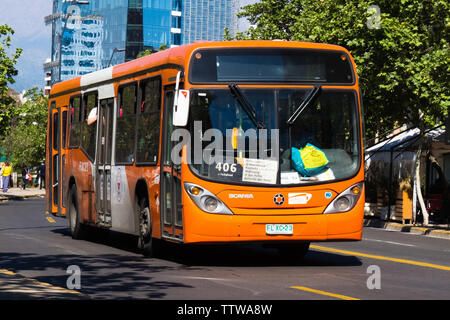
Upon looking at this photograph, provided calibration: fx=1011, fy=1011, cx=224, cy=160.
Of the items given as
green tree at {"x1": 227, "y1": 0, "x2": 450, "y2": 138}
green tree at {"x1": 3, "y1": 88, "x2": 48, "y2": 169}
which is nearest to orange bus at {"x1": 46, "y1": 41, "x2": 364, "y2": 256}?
Result: green tree at {"x1": 227, "y1": 0, "x2": 450, "y2": 138}

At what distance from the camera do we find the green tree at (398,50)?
101 feet

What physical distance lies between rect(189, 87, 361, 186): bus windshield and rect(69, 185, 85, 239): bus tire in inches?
282

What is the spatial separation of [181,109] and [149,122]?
7.11 feet

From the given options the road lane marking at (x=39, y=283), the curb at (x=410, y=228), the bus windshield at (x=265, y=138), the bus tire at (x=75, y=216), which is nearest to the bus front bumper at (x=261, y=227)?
the bus windshield at (x=265, y=138)

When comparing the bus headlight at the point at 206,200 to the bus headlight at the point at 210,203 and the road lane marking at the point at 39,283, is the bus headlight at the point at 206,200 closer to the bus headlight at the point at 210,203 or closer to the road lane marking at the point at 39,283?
the bus headlight at the point at 210,203

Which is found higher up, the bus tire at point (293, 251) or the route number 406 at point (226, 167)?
the route number 406 at point (226, 167)

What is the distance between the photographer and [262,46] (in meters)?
14.8

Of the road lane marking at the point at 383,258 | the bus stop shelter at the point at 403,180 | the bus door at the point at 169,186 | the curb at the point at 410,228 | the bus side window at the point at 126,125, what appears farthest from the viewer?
the bus stop shelter at the point at 403,180

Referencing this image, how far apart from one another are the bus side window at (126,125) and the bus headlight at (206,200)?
3.01m

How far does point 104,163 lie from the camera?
18828 millimetres

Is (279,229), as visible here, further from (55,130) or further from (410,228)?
(410,228)
